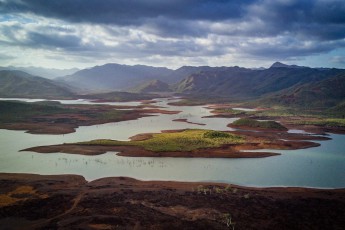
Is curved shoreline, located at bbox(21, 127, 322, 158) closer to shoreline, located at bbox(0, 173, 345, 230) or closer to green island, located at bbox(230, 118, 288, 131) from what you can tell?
shoreline, located at bbox(0, 173, 345, 230)

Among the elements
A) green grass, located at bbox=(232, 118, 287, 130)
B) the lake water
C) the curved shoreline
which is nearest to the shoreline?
the lake water

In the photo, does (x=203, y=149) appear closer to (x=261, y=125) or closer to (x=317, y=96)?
(x=261, y=125)

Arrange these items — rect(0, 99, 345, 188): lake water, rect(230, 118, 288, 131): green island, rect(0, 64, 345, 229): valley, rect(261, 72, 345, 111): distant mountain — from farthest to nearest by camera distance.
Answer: rect(261, 72, 345, 111): distant mountain
rect(230, 118, 288, 131): green island
rect(0, 99, 345, 188): lake water
rect(0, 64, 345, 229): valley

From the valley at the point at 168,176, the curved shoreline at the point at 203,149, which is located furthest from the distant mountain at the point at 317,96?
the curved shoreline at the point at 203,149

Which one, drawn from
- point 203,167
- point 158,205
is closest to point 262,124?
point 203,167

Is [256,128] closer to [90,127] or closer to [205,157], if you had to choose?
[205,157]

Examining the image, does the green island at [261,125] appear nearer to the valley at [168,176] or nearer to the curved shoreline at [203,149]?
the valley at [168,176]

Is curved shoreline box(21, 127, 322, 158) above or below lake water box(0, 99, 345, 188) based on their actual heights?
above

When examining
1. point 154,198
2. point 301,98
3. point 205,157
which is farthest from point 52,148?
point 301,98
